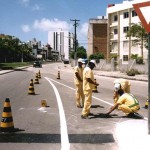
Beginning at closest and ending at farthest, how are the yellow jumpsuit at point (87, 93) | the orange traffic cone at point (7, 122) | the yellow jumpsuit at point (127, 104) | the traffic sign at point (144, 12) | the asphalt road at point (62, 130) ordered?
the traffic sign at point (144, 12)
the asphalt road at point (62, 130)
the orange traffic cone at point (7, 122)
the yellow jumpsuit at point (127, 104)
the yellow jumpsuit at point (87, 93)

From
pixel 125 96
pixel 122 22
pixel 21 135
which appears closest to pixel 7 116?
pixel 21 135

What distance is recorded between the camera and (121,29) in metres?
81.0

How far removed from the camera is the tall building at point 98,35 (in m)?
104

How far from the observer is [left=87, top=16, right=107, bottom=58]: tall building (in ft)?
340

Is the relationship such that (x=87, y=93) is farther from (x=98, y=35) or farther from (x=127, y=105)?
(x=98, y=35)

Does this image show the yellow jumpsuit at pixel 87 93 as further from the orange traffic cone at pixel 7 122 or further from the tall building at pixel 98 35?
the tall building at pixel 98 35

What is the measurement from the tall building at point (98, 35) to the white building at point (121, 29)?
16666 mm

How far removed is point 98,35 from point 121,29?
2416 cm

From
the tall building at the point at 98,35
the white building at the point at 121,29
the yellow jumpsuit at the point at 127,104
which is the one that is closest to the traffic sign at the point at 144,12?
the yellow jumpsuit at the point at 127,104

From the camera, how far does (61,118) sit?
10.6m

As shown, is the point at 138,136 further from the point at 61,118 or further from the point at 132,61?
the point at 132,61

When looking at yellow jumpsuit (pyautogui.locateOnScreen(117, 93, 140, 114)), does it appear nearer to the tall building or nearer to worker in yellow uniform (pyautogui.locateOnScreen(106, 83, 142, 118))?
worker in yellow uniform (pyautogui.locateOnScreen(106, 83, 142, 118))

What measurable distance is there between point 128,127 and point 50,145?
201cm

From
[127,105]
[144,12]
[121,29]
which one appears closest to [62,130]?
[127,105]
